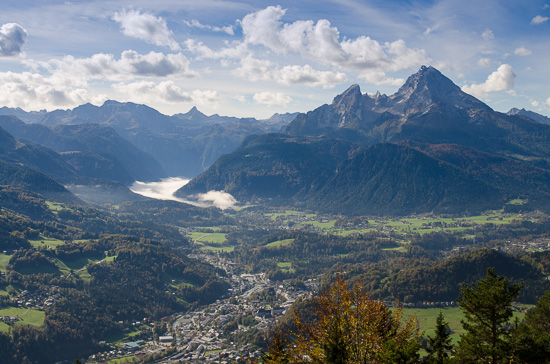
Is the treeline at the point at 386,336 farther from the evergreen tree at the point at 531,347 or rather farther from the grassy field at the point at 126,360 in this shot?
the grassy field at the point at 126,360

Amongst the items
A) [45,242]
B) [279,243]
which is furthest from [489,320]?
[279,243]

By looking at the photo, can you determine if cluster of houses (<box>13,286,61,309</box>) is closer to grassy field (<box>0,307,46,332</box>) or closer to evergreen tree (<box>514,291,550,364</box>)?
grassy field (<box>0,307,46,332</box>)

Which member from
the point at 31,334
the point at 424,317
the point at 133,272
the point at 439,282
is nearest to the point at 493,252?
the point at 439,282

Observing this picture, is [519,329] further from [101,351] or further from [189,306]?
[189,306]

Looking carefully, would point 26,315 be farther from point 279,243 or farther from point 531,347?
point 279,243

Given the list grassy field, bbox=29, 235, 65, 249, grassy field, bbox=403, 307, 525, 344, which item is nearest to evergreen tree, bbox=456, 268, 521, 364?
grassy field, bbox=403, 307, 525, 344
